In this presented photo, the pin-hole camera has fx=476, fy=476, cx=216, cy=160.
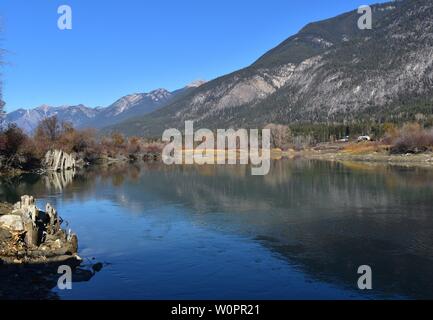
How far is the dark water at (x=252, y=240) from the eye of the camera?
1908 centimetres

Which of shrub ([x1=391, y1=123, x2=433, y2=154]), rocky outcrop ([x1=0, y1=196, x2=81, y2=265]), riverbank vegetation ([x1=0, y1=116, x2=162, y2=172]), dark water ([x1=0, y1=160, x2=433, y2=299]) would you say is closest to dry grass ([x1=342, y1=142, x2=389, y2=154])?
shrub ([x1=391, y1=123, x2=433, y2=154])

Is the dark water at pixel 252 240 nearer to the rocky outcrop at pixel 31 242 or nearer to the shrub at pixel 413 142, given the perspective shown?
the rocky outcrop at pixel 31 242

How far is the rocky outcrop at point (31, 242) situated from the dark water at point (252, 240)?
5.04 ft

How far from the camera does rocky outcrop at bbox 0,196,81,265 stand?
21016 millimetres

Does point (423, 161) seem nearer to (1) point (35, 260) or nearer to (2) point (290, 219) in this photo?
(2) point (290, 219)

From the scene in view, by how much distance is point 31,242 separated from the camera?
74.2 feet

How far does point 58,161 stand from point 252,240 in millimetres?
76532

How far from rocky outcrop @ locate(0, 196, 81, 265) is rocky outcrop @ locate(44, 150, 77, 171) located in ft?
233

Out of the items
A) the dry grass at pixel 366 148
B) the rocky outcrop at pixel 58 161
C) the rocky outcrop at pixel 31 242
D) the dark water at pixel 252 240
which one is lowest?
the dark water at pixel 252 240

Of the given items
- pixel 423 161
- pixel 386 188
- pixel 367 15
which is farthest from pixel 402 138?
pixel 367 15

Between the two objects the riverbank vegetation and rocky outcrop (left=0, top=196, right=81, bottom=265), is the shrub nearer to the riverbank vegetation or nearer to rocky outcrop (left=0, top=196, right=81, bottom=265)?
the riverbank vegetation

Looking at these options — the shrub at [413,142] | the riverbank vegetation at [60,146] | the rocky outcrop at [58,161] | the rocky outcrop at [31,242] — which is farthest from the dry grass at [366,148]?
the rocky outcrop at [31,242]
